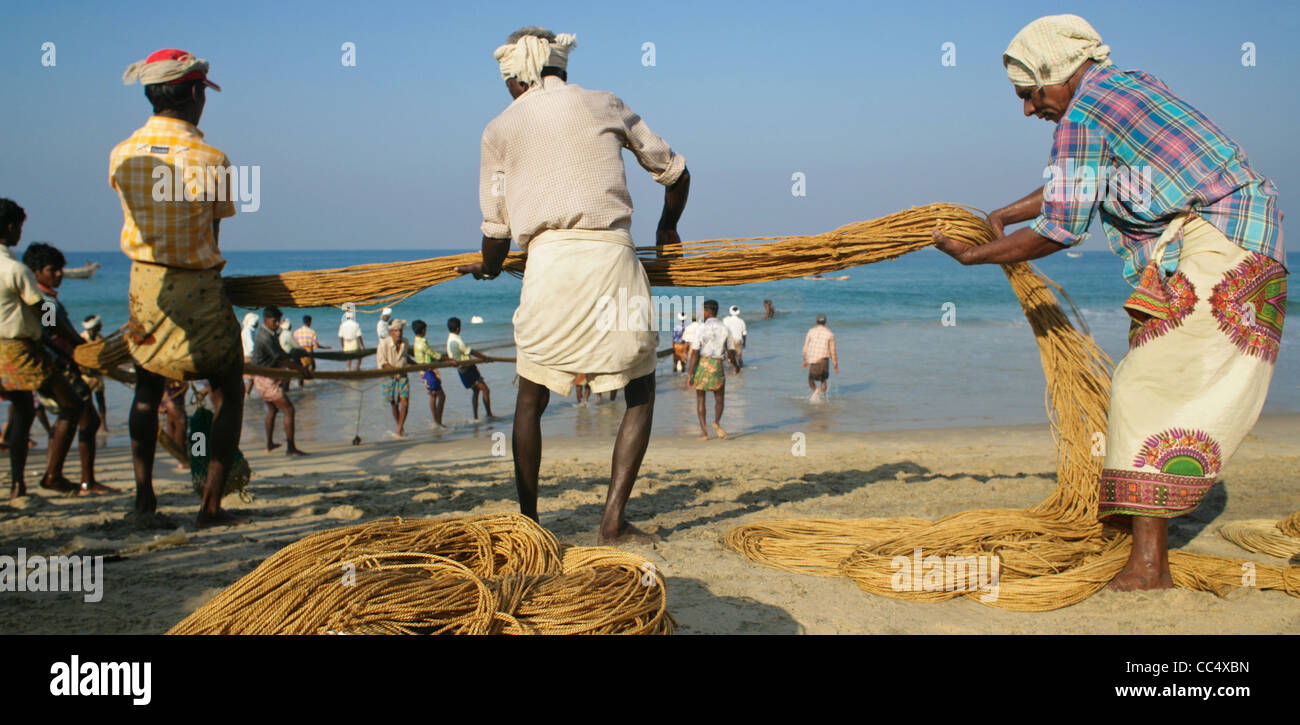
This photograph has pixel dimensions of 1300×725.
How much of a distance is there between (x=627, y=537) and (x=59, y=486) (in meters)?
4.81

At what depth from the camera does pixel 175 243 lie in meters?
3.99

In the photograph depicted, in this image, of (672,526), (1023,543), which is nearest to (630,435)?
(672,526)

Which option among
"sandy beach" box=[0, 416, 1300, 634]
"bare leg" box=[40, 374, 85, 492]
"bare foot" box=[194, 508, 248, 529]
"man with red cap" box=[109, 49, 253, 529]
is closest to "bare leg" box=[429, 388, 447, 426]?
"sandy beach" box=[0, 416, 1300, 634]

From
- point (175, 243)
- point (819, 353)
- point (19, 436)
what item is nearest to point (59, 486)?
point (19, 436)

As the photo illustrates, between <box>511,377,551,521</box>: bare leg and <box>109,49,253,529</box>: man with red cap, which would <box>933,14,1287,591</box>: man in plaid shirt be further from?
<box>109,49,253,529</box>: man with red cap

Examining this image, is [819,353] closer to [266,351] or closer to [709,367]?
[709,367]

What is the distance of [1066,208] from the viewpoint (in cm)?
303

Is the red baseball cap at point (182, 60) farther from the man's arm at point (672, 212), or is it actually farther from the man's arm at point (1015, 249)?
the man's arm at point (1015, 249)

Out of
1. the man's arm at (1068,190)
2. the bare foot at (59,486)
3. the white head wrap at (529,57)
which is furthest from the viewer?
the bare foot at (59,486)

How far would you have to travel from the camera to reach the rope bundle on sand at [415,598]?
2109mm

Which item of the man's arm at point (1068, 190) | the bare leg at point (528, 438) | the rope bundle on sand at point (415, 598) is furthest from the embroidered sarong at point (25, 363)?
the man's arm at point (1068, 190)

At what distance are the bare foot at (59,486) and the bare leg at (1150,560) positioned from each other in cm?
659

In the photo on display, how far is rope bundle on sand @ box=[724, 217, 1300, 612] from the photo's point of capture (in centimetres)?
306

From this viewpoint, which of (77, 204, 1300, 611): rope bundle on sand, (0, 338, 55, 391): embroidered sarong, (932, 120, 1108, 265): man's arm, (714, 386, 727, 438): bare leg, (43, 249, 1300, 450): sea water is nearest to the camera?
(932, 120, 1108, 265): man's arm
